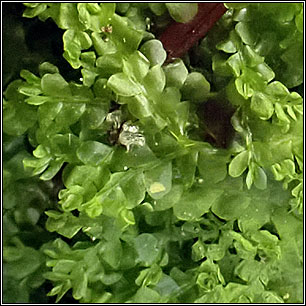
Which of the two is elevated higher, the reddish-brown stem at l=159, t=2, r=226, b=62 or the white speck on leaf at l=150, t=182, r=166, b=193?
the reddish-brown stem at l=159, t=2, r=226, b=62

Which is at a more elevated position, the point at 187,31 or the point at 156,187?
the point at 187,31

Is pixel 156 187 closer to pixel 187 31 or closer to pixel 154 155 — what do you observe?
pixel 154 155

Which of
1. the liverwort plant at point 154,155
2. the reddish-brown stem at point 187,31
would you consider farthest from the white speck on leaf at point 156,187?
the reddish-brown stem at point 187,31

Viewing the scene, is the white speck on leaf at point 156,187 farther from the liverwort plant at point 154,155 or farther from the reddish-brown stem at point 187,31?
the reddish-brown stem at point 187,31

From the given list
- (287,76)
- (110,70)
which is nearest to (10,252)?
(110,70)

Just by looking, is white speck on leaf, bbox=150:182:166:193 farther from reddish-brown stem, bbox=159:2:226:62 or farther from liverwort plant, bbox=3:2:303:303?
reddish-brown stem, bbox=159:2:226:62

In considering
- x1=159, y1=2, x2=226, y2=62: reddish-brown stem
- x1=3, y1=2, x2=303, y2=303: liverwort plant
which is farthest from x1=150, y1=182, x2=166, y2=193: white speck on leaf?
x1=159, y1=2, x2=226, y2=62: reddish-brown stem

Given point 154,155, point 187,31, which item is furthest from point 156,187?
point 187,31
